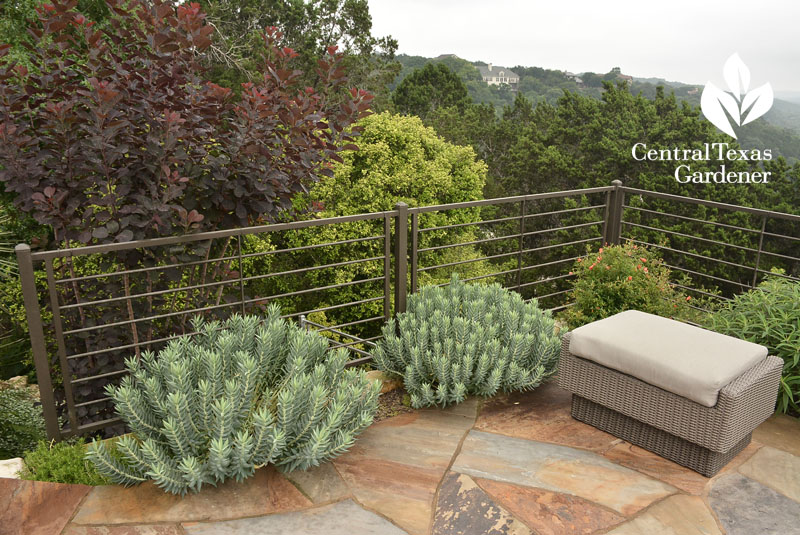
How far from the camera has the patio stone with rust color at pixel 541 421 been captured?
309 cm

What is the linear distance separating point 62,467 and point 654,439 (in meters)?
2.76

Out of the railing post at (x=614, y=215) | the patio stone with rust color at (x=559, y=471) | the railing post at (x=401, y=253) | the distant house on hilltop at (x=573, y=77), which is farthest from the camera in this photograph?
the distant house on hilltop at (x=573, y=77)

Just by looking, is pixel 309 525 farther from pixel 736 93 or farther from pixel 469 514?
pixel 736 93

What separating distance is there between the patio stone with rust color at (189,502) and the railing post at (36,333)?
21.2 inches

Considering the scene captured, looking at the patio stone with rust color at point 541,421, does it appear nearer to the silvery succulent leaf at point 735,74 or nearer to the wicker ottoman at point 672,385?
the wicker ottoman at point 672,385

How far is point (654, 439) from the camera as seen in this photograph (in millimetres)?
2957

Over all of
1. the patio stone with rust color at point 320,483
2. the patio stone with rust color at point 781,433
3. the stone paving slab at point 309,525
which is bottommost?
the patio stone with rust color at point 781,433

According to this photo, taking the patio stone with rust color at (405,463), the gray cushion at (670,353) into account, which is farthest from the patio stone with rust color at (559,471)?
the gray cushion at (670,353)

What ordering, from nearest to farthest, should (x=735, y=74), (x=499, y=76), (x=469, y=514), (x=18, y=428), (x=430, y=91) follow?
(x=469, y=514)
(x=18, y=428)
(x=735, y=74)
(x=430, y=91)
(x=499, y=76)

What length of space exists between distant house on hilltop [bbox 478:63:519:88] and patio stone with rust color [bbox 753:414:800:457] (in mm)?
36069

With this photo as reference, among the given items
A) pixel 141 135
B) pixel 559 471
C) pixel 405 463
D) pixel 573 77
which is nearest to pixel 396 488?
pixel 405 463

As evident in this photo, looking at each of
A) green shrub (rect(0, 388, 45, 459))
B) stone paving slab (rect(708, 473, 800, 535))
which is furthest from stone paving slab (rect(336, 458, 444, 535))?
green shrub (rect(0, 388, 45, 459))

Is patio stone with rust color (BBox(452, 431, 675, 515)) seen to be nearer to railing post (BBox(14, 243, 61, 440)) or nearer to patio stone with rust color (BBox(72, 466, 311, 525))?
patio stone with rust color (BBox(72, 466, 311, 525))

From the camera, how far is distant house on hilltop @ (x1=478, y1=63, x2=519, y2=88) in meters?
37.6
